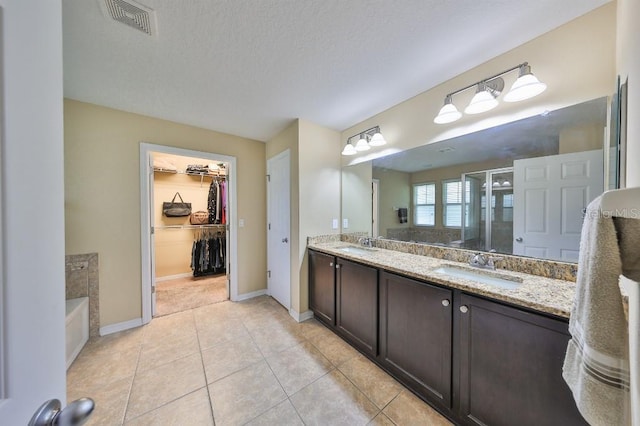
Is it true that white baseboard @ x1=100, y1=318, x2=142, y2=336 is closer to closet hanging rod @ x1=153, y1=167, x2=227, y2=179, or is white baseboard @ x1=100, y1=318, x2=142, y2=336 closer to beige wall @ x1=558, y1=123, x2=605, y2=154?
closet hanging rod @ x1=153, y1=167, x2=227, y2=179

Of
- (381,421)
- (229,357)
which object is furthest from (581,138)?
(229,357)

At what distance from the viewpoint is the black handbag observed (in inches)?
153

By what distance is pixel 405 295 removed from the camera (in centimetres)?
157

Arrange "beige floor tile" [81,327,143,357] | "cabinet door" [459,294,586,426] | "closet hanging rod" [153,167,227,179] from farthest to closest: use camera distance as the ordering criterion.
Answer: "closet hanging rod" [153,167,227,179] → "beige floor tile" [81,327,143,357] → "cabinet door" [459,294,586,426]

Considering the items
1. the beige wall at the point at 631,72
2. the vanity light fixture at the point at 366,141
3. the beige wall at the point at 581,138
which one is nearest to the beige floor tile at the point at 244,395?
the beige wall at the point at 631,72

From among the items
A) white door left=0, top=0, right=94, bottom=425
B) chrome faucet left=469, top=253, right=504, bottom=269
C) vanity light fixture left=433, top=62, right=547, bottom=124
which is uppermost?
vanity light fixture left=433, top=62, right=547, bottom=124

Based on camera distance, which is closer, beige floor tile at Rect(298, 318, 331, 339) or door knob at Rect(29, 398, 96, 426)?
door knob at Rect(29, 398, 96, 426)

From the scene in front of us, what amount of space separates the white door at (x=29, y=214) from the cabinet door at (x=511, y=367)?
1621mm

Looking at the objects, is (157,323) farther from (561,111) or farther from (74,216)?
(561,111)

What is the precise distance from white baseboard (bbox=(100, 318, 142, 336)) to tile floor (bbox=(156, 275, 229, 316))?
0.24 m

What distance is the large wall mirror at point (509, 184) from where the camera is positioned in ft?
4.22

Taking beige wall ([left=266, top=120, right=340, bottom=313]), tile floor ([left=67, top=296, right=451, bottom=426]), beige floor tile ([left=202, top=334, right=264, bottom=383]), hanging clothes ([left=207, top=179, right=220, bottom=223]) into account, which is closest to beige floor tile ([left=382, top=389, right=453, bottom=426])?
tile floor ([left=67, top=296, right=451, bottom=426])

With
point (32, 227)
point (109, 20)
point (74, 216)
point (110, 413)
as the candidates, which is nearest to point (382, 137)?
point (109, 20)

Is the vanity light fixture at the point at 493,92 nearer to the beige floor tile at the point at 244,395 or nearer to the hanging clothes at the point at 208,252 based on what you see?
the beige floor tile at the point at 244,395
